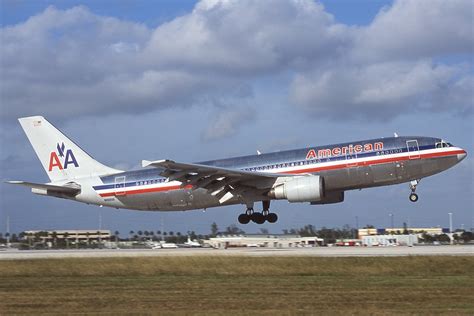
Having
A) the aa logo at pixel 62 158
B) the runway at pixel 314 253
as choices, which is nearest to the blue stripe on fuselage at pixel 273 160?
the aa logo at pixel 62 158

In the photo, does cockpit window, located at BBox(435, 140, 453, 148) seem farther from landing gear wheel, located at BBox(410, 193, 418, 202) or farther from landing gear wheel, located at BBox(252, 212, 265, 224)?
landing gear wheel, located at BBox(252, 212, 265, 224)

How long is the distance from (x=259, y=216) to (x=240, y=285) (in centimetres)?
2410

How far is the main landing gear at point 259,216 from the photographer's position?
47750 mm

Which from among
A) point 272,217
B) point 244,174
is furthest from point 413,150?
point 272,217

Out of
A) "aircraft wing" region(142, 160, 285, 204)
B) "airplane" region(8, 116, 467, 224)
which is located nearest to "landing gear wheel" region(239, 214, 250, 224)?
"airplane" region(8, 116, 467, 224)

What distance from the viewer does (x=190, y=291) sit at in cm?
2208

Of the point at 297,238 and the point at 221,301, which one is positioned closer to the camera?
the point at 221,301

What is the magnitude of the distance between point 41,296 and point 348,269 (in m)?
11.8

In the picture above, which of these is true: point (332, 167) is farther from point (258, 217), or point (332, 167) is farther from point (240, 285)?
point (240, 285)

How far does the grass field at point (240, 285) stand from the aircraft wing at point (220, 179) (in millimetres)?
9543

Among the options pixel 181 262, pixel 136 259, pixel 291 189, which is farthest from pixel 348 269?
pixel 291 189

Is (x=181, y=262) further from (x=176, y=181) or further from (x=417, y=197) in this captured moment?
(x=417, y=197)

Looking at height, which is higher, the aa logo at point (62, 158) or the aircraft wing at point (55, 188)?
the aa logo at point (62, 158)

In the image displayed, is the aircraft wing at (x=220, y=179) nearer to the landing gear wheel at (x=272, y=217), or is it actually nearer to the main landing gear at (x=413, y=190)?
the landing gear wheel at (x=272, y=217)
